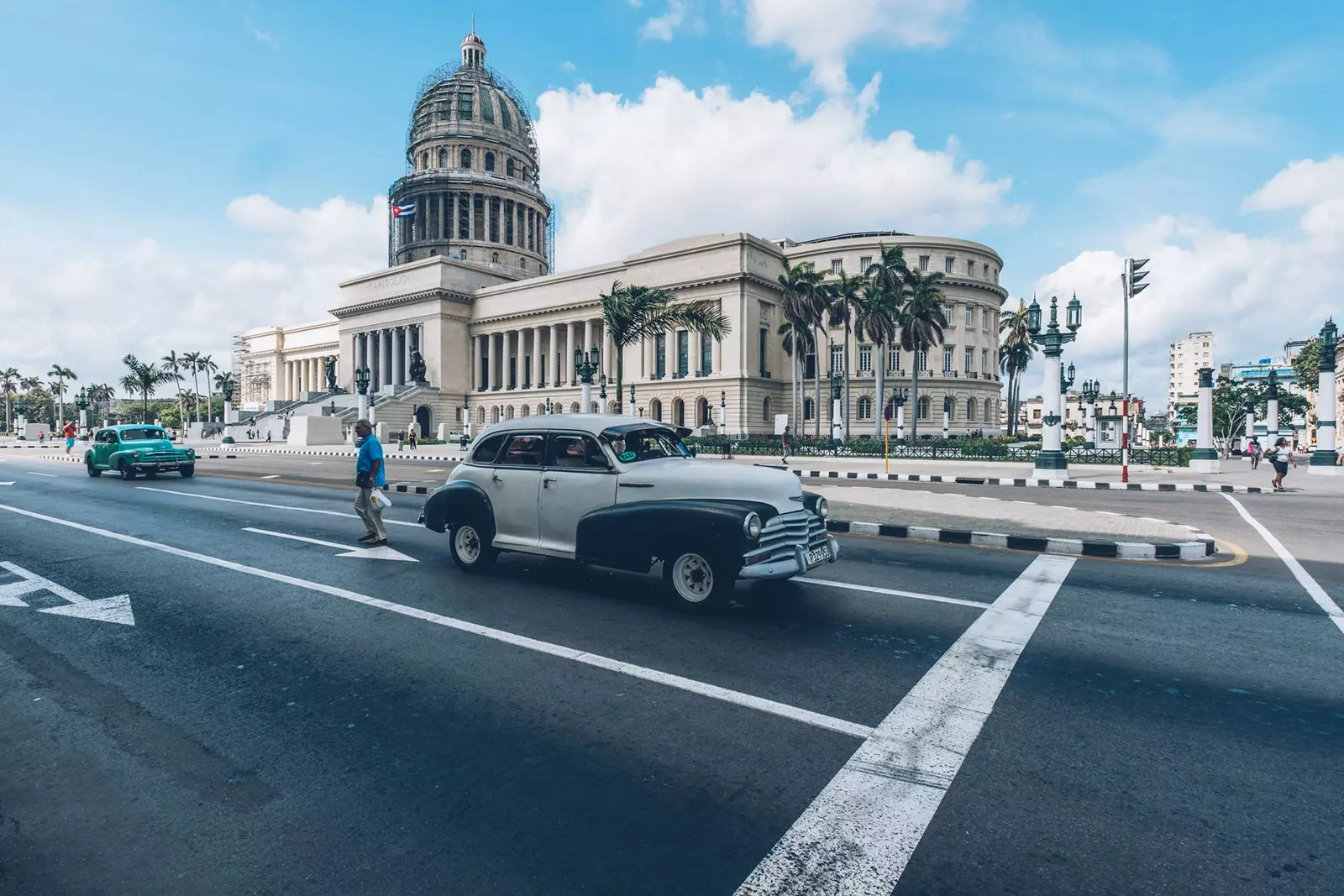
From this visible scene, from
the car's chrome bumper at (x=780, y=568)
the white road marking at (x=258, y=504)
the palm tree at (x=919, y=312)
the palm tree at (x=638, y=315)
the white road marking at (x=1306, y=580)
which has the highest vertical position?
the palm tree at (x=919, y=312)

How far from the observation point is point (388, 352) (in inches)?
3177

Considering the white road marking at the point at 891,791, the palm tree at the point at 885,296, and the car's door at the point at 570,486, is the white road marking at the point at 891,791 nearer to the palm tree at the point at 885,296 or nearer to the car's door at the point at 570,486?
the car's door at the point at 570,486

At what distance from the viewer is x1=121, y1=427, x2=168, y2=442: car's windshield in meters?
21.5

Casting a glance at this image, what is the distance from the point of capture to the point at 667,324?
120ft

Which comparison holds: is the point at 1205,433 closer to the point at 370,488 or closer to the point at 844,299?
the point at 844,299

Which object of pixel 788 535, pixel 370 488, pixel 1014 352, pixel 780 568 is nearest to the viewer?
pixel 780 568

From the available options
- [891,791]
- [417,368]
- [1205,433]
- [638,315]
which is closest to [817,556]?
[891,791]

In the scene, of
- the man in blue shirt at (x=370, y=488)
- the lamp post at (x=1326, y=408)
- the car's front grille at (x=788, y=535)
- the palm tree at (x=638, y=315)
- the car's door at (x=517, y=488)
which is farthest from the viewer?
the palm tree at (x=638, y=315)

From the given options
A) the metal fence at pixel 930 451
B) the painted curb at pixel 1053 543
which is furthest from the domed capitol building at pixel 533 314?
the painted curb at pixel 1053 543

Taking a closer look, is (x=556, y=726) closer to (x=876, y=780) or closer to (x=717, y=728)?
(x=717, y=728)

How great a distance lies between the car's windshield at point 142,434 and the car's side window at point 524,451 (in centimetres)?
1994

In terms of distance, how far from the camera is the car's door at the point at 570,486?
674 cm

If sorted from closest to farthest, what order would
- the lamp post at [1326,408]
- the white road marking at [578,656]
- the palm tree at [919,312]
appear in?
the white road marking at [578,656] → the lamp post at [1326,408] → the palm tree at [919,312]

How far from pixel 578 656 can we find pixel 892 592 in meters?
3.34
